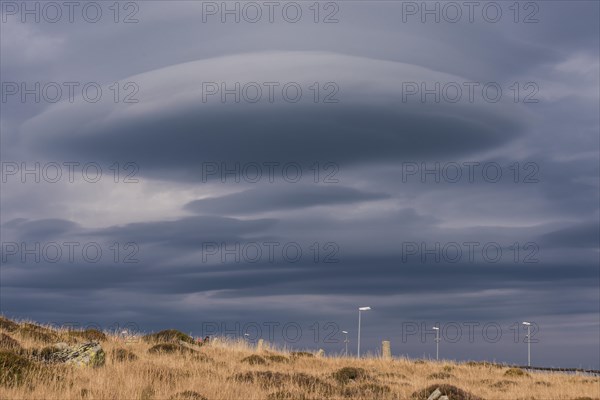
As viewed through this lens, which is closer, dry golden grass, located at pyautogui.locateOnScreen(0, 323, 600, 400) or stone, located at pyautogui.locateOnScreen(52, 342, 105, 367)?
dry golden grass, located at pyautogui.locateOnScreen(0, 323, 600, 400)

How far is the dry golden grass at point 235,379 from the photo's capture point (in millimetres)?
17281

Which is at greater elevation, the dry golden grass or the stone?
the stone

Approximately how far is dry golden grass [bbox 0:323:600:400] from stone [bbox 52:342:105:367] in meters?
0.53

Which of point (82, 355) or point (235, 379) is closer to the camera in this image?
point (235, 379)

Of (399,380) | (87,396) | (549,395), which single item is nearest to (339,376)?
(399,380)

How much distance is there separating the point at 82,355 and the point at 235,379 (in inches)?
191

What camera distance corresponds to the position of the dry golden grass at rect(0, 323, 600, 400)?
17.3 m

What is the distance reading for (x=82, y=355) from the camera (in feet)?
71.6

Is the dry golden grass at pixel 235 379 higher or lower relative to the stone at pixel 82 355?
lower

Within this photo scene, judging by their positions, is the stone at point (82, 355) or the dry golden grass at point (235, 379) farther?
the stone at point (82, 355)

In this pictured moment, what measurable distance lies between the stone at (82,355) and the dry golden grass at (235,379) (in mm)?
530

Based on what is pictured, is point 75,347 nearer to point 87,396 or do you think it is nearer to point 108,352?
point 108,352

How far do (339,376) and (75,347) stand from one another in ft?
29.6

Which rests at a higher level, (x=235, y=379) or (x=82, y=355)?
(x=82, y=355)
